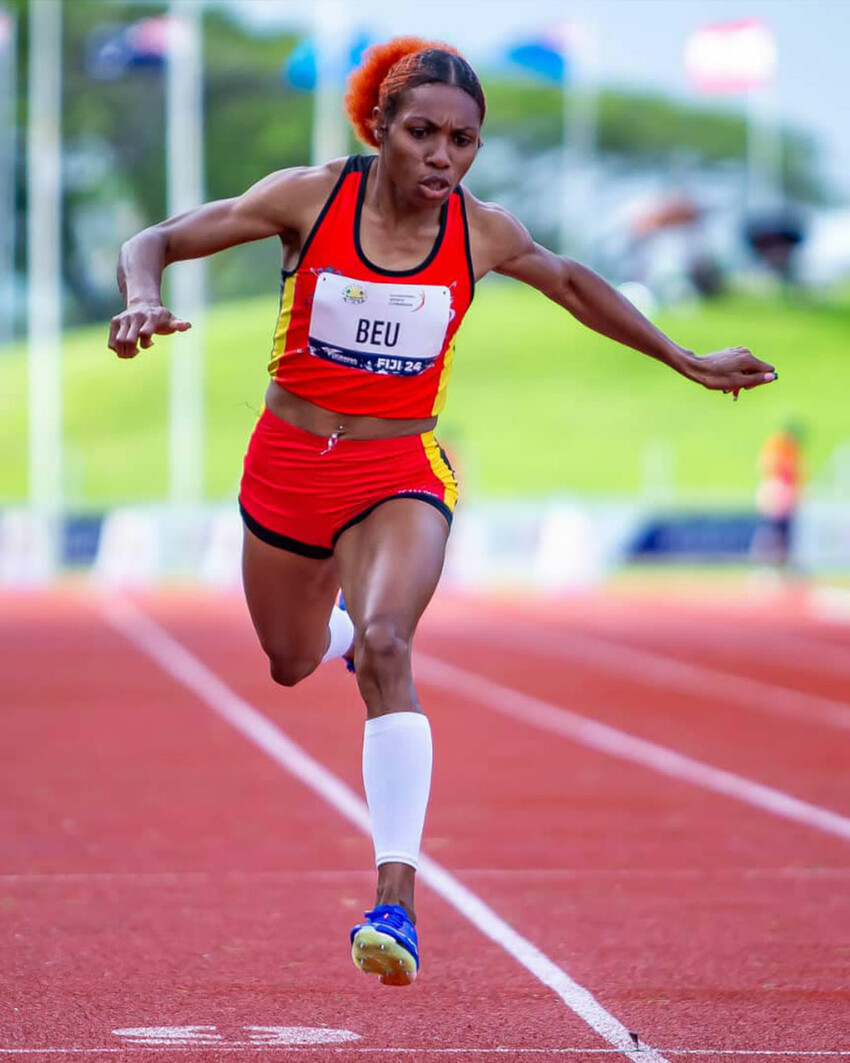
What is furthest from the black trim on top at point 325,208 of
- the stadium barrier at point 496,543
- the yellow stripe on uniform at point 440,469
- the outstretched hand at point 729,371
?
the stadium barrier at point 496,543

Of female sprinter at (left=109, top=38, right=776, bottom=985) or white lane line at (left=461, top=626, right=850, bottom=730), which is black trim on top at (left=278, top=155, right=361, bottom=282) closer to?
female sprinter at (left=109, top=38, right=776, bottom=985)

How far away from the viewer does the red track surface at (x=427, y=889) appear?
203 inches

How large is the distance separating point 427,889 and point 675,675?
8.97 metres

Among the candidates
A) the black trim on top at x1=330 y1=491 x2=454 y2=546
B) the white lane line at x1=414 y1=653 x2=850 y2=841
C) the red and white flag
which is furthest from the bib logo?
the red and white flag

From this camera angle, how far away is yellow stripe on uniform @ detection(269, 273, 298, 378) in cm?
547

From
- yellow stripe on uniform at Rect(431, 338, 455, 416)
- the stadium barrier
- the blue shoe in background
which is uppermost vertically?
yellow stripe on uniform at Rect(431, 338, 455, 416)

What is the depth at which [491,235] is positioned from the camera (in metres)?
5.48

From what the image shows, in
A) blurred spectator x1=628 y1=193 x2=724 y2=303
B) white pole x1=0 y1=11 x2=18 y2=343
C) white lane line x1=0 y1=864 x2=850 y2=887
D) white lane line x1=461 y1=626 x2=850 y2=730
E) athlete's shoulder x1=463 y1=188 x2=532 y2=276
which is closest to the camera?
athlete's shoulder x1=463 y1=188 x2=532 y2=276

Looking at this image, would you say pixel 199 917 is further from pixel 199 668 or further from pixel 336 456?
pixel 199 668

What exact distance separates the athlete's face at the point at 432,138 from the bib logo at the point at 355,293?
0.30 metres

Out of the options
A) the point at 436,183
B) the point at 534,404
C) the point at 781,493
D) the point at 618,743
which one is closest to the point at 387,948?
the point at 436,183

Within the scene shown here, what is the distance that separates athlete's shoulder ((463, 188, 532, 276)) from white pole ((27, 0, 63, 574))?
25220 mm

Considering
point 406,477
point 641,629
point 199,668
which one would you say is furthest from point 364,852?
point 641,629

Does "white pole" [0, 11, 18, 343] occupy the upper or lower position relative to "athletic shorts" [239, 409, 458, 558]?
lower
